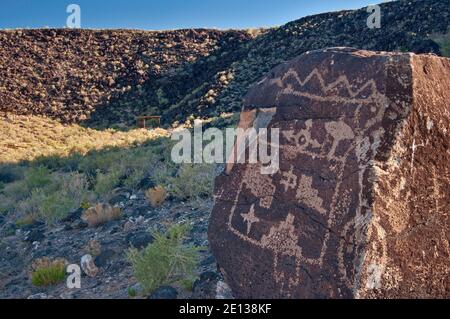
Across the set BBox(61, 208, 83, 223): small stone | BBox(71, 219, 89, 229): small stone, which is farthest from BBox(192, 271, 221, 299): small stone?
BBox(61, 208, 83, 223): small stone

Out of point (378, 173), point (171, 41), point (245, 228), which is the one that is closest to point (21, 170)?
point (245, 228)

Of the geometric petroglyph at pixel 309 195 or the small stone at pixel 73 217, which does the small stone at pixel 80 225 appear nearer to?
the small stone at pixel 73 217

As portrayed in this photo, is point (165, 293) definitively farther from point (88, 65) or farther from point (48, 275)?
point (88, 65)

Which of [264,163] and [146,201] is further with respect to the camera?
[146,201]

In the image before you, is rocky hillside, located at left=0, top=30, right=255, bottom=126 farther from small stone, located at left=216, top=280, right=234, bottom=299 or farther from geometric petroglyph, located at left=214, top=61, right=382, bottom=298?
geometric petroglyph, located at left=214, top=61, right=382, bottom=298

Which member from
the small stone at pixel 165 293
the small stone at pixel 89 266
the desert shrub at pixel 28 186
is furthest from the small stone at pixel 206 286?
the desert shrub at pixel 28 186

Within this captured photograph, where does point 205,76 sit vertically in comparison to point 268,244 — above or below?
above

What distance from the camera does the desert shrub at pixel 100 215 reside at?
22.7 ft

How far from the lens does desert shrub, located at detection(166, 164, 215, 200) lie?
24.2 ft

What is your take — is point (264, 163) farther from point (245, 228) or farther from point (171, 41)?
point (171, 41)

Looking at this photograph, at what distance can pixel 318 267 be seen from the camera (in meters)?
3.53

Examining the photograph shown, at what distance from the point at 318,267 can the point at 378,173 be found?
78cm

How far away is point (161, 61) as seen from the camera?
33.2 m

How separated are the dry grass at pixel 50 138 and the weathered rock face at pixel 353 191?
1358cm
